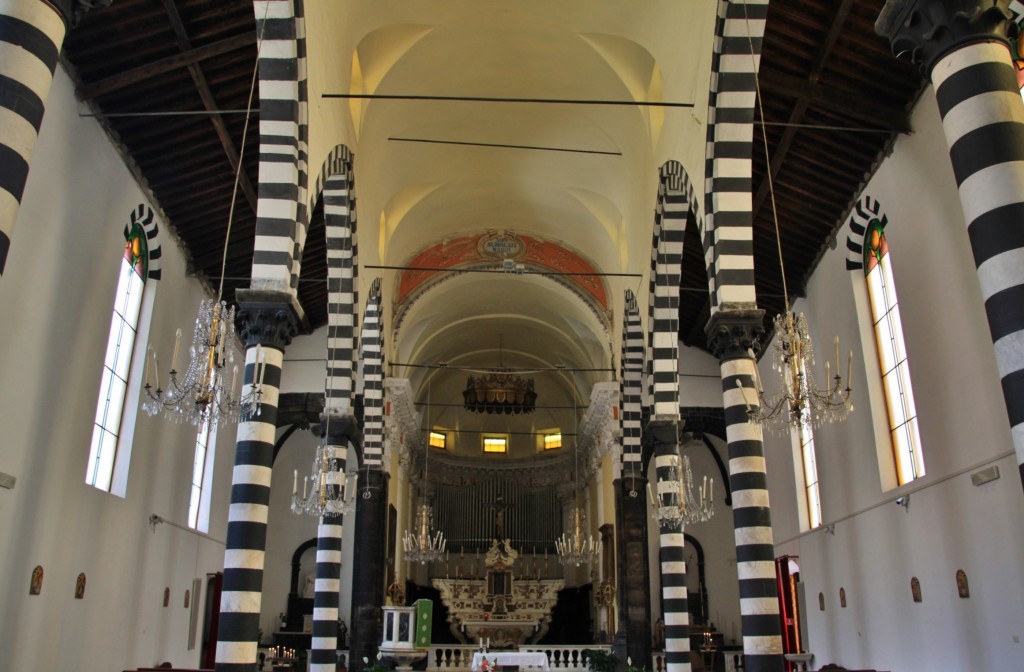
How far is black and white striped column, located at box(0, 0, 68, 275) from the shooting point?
4.74 meters

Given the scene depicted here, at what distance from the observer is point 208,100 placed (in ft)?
Result: 36.0

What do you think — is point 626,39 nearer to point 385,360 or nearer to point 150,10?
point 150,10

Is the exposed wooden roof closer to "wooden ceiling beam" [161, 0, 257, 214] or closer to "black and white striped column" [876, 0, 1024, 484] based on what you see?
"wooden ceiling beam" [161, 0, 257, 214]

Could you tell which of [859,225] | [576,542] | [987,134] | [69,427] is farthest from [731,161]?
[576,542]

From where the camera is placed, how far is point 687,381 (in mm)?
20844

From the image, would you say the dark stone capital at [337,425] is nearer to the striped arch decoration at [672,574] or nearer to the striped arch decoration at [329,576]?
the striped arch decoration at [329,576]

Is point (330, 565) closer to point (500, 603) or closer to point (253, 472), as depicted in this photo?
point (253, 472)

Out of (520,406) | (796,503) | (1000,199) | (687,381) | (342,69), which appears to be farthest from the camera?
(520,406)

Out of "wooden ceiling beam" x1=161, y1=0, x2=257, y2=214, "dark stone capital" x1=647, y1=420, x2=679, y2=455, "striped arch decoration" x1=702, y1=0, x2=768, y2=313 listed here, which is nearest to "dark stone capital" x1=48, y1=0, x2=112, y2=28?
"wooden ceiling beam" x1=161, y1=0, x2=257, y2=214

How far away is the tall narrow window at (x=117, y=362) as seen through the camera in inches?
465

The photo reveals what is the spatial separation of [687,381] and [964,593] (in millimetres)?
11295

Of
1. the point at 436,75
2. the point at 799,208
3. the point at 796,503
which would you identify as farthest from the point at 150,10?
the point at 796,503

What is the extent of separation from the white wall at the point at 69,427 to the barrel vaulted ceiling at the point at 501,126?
1.06 metres

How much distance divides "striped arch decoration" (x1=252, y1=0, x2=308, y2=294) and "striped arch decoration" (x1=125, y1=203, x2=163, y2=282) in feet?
12.3
